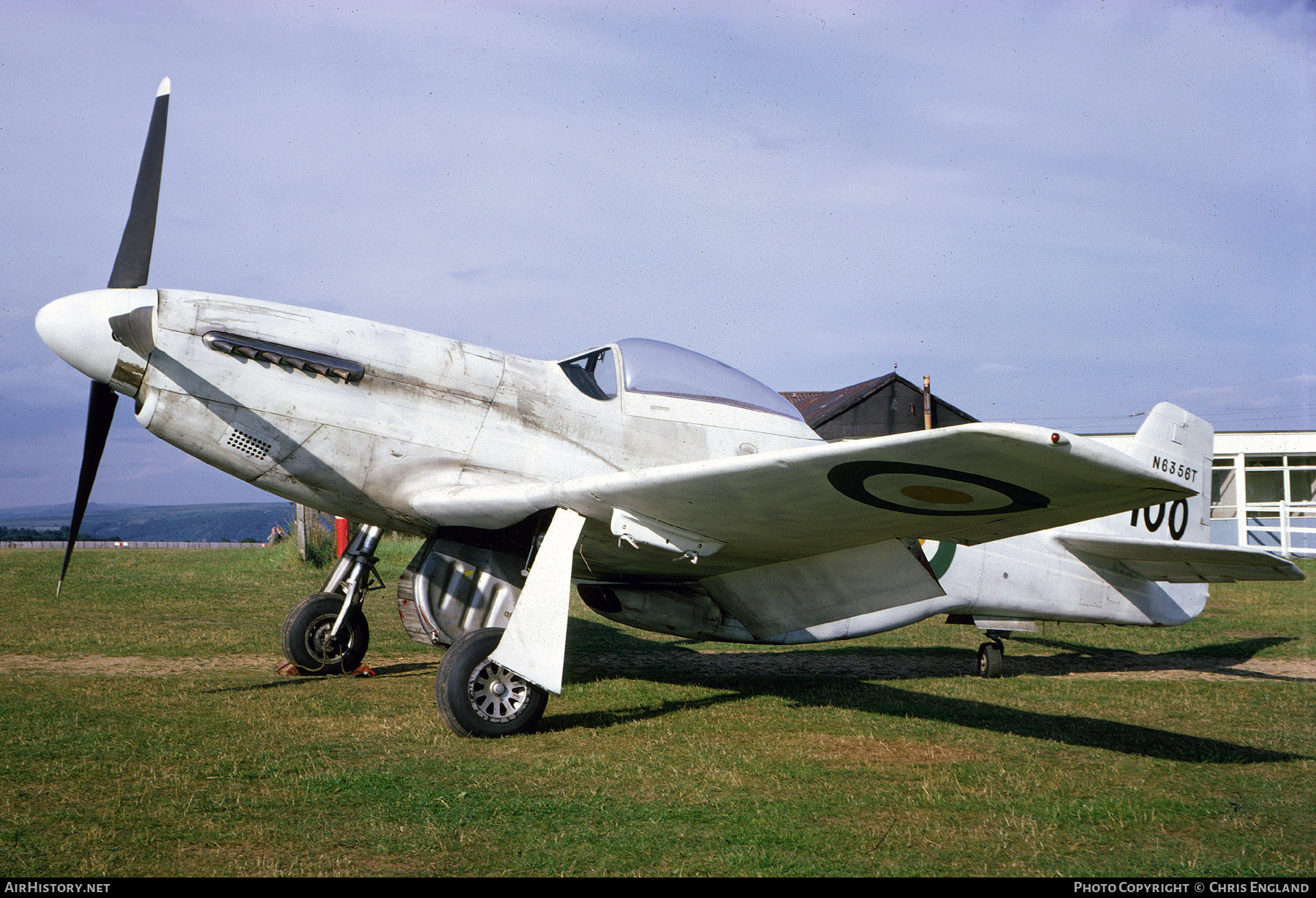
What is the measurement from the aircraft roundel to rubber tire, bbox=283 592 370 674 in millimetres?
4685

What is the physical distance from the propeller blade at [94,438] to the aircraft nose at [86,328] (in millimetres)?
559

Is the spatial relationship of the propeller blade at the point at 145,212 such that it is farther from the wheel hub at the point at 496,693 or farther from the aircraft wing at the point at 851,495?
the wheel hub at the point at 496,693

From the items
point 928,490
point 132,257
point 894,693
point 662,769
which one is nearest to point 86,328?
point 132,257

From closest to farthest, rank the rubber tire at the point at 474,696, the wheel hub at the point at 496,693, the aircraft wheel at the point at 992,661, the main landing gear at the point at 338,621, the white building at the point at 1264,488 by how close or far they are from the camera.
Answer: the rubber tire at the point at 474,696
the wheel hub at the point at 496,693
the main landing gear at the point at 338,621
the aircraft wheel at the point at 992,661
the white building at the point at 1264,488

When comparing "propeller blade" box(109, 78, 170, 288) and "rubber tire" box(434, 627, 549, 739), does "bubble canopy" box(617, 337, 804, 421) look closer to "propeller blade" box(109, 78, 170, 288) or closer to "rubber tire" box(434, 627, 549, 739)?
"rubber tire" box(434, 627, 549, 739)

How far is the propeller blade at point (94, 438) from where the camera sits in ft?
20.5

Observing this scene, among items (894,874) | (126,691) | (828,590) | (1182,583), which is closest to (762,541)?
(828,590)

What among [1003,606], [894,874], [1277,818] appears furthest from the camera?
[1003,606]

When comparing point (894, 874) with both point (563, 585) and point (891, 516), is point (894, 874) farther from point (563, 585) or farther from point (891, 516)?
point (563, 585)

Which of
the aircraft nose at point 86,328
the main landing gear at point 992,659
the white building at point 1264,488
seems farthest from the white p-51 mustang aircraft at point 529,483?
the white building at point 1264,488

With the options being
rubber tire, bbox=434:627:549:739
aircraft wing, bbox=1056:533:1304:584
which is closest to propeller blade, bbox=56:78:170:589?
rubber tire, bbox=434:627:549:739

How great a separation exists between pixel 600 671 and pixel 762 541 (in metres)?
3.17

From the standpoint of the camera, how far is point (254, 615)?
11.7 meters

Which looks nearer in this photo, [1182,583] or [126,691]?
[126,691]
